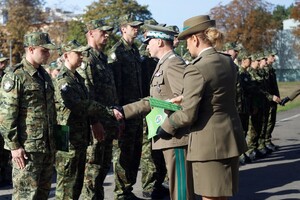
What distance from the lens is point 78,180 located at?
19.4 ft

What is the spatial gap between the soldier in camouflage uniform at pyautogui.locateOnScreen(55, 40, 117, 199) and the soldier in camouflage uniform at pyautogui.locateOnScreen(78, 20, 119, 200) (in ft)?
1.06

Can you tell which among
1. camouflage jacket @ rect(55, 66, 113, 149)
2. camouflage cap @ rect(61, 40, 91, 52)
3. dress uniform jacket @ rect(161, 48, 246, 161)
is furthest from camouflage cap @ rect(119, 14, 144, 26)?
dress uniform jacket @ rect(161, 48, 246, 161)

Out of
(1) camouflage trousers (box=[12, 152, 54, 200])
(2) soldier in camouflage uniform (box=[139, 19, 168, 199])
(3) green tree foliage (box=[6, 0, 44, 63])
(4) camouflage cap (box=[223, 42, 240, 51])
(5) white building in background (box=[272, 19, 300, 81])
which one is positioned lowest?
(2) soldier in camouflage uniform (box=[139, 19, 168, 199])

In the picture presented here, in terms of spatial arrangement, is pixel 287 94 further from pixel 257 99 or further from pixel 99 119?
pixel 99 119

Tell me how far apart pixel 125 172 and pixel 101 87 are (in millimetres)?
1313

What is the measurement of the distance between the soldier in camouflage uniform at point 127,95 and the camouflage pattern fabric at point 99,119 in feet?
1.60

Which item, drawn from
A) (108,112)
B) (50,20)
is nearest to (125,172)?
(108,112)

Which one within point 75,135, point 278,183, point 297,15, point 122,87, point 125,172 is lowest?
point 278,183

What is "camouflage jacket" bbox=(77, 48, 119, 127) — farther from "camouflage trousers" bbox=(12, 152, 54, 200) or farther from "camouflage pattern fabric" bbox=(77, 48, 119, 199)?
"camouflage trousers" bbox=(12, 152, 54, 200)

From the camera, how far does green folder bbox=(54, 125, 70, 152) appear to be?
5.34m

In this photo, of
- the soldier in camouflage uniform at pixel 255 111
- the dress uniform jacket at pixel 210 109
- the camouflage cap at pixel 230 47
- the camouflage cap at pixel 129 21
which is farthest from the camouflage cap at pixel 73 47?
the soldier in camouflage uniform at pixel 255 111

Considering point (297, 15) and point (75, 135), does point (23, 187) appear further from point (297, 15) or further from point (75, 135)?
point (297, 15)

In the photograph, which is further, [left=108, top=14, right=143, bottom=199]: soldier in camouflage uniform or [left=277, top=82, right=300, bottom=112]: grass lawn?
[left=277, top=82, right=300, bottom=112]: grass lawn

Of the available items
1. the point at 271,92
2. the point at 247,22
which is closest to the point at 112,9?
the point at 247,22
